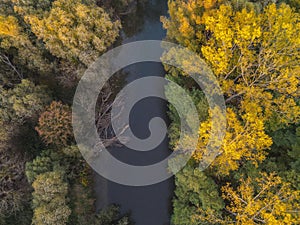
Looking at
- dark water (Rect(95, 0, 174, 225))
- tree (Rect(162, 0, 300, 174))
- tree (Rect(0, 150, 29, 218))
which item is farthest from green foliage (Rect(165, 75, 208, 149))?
tree (Rect(0, 150, 29, 218))

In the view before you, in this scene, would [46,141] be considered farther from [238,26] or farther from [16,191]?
[238,26]

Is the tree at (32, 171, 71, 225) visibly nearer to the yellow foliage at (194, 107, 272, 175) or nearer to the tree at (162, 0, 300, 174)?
the tree at (162, 0, 300, 174)

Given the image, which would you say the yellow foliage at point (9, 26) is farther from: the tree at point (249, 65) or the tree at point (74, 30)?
the tree at point (249, 65)

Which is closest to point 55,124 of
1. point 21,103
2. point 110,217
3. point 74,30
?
point 21,103

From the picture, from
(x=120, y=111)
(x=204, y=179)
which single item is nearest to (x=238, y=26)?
(x=204, y=179)

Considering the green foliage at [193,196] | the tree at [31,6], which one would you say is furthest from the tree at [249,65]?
the tree at [31,6]
